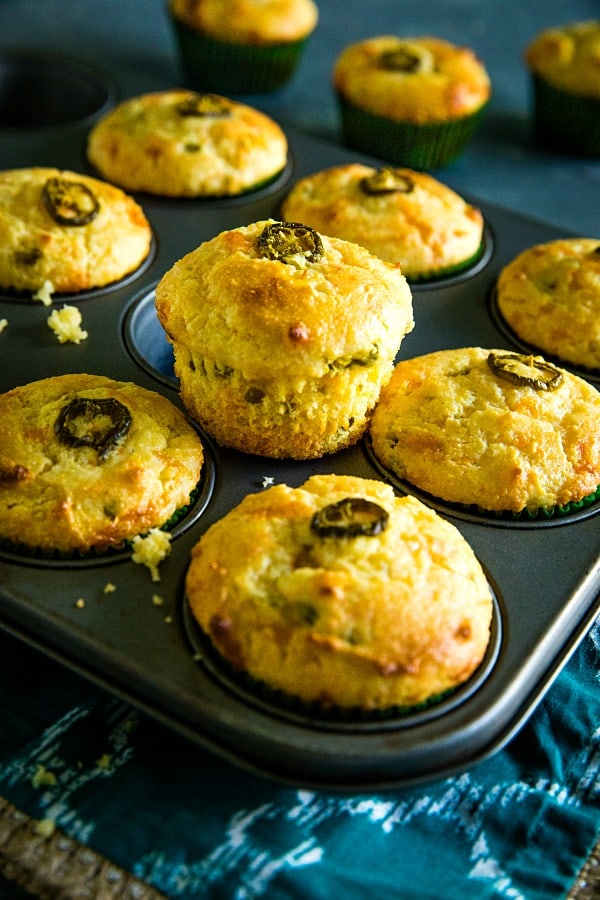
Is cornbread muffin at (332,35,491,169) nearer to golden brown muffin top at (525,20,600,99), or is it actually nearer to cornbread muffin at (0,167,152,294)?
golden brown muffin top at (525,20,600,99)

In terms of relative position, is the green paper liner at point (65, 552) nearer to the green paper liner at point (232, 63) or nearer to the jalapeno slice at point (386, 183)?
the jalapeno slice at point (386, 183)

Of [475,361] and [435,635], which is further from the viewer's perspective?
[475,361]

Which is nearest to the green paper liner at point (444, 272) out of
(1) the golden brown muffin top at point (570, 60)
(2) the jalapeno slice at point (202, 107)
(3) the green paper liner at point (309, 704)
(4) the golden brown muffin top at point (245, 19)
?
(2) the jalapeno slice at point (202, 107)

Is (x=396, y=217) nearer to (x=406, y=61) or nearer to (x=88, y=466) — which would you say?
(x=88, y=466)

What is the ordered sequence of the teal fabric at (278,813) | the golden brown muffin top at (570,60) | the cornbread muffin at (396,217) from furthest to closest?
the golden brown muffin top at (570,60)
the cornbread muffin at (396,217)
the teal fabric at (278,813)

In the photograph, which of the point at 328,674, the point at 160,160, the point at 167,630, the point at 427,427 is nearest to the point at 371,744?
the point at 328,674

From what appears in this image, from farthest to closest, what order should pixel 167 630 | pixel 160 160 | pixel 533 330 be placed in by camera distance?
1. pixel 160 160
2. pixel 533 330
3. pixel 167 630

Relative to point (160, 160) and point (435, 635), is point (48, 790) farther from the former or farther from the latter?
point (160, 160)
